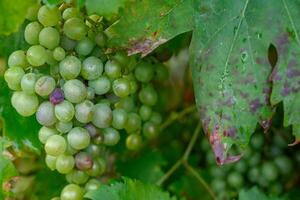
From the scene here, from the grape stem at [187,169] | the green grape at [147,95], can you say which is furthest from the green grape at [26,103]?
the grape stem at [187,169]

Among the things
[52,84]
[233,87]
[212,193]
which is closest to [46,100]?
[52,84]

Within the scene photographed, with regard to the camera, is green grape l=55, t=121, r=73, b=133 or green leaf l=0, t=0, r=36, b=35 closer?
green leaf l=0, t=0, r=36, b=35

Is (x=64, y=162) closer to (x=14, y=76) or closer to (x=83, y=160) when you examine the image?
(x=83, y=160)

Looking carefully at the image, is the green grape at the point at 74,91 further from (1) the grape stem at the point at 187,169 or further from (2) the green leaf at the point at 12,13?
(1) the grape stem at the point at 187,169

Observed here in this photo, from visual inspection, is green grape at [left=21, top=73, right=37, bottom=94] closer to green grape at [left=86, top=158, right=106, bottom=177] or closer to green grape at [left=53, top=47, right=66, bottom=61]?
green grape at [left=53, top=47, right=66, bottom=61]

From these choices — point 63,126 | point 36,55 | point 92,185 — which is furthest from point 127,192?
point 36,55

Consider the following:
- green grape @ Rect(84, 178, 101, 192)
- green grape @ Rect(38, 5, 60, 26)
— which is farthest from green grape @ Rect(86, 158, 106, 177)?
green grape @ Rect(38, 5, 60, 26)
